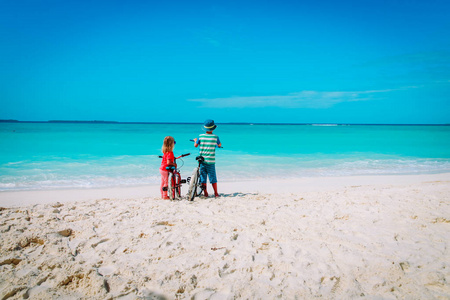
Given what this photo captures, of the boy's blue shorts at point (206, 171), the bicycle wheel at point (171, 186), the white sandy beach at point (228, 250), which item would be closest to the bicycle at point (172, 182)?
the bicycle wheel at point (171, 186)

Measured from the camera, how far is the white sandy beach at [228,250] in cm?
286

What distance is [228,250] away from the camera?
3684 millimetres

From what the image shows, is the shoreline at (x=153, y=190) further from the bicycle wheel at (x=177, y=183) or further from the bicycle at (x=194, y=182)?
the bicycle at (x=194, y=182)

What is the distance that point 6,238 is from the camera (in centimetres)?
385

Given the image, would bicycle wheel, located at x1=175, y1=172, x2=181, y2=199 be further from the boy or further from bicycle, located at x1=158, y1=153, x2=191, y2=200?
the boy

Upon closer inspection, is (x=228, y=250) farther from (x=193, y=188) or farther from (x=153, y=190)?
(x=153, y=190)

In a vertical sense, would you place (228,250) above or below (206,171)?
below

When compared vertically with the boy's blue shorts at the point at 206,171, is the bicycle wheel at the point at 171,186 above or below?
below

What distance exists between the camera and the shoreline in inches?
271

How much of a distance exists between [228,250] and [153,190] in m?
4.92

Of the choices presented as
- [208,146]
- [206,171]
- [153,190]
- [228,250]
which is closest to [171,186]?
[206,171]

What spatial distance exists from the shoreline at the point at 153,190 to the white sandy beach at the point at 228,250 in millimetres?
1484

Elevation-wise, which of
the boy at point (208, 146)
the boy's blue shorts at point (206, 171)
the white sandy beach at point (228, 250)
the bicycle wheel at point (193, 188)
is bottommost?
the white sandy beach at point (228, 250)

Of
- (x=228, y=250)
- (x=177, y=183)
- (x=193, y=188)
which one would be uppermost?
(x=177, y=183)
